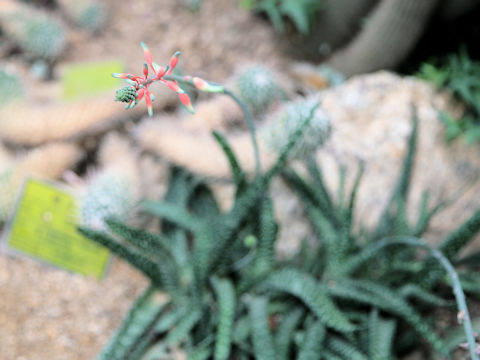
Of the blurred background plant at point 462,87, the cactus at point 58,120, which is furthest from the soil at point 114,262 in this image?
the blurred background plant at point 462,87

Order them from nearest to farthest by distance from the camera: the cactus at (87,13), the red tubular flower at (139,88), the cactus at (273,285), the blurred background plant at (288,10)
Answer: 1. the red tubular flower at (139,88)
2. the cactus at (273,285)
3. the blurred background plant at (288,10)
4. the cactus at (87,13)

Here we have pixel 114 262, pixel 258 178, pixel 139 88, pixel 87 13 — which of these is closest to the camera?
pixel 139 88

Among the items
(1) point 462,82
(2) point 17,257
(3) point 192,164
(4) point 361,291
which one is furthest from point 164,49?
(4) point 361,291

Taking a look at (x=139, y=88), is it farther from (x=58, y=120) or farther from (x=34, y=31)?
(x=34, y=31)

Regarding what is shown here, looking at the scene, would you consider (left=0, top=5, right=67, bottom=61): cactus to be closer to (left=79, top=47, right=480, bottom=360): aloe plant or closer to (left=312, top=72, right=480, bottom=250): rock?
(left=79, top=47, right=480, bottom=360): aloe plant

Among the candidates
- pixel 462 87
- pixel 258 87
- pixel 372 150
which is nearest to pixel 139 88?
pixel 258 87

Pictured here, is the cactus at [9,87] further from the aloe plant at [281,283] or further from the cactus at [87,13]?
the aloe plant at [281,283]
